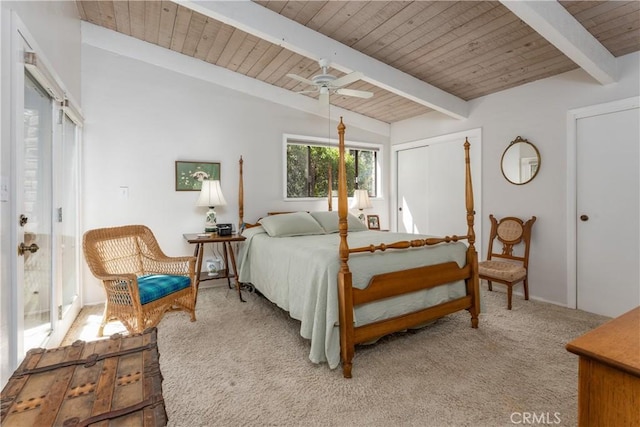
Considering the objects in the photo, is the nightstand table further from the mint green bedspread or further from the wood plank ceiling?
the wood plank ceiling

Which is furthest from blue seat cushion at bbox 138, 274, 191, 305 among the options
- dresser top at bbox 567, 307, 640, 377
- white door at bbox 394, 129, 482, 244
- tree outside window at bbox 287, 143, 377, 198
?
white door at bbox 394, 129, 482, 244

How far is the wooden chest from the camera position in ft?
2.95

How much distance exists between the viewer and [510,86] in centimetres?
375

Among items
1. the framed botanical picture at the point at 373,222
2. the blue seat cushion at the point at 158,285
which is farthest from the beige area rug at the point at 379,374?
the framed botanical picture at the point at 373,222

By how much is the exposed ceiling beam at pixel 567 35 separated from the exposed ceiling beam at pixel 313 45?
145 centimetres

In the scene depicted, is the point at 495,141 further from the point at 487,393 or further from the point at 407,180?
the point at 487,393

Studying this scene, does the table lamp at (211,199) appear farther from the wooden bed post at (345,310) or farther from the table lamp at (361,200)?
the wooden bed post at (345,310)

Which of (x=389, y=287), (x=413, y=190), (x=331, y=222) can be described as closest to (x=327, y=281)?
(x=389, y=287)

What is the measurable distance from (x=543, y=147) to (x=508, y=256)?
4.14 feet

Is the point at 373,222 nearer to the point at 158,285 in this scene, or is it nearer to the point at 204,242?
the point at 204,242

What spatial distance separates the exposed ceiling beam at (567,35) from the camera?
221cm

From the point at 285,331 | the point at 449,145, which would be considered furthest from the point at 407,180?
the point at 285,331

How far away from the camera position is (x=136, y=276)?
8.50 ft

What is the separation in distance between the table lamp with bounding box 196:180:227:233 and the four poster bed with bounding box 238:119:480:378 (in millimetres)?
956
